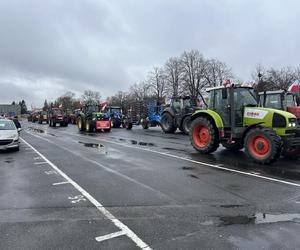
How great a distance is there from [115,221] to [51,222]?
1003mm

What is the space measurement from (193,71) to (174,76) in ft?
14.1

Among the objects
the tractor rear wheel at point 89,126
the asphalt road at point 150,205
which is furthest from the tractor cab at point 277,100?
the tractor rear wheel at point 89,126

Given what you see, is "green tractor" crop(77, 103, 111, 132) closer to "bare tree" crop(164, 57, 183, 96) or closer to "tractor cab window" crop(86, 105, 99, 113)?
"tractor cab window" crop(86, 105, 99, 113)

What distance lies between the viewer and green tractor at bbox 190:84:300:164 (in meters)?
9.95

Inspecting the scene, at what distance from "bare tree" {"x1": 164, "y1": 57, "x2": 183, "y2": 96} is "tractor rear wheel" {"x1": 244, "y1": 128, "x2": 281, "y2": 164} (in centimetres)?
5796

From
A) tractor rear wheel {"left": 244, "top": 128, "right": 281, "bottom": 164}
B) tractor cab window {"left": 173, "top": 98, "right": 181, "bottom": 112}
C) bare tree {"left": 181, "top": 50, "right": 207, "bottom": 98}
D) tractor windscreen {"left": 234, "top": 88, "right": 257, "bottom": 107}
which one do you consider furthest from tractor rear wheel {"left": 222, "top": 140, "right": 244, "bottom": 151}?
bare tree {"left": 181, "top": 50, "right": 207, "bottom": 98}

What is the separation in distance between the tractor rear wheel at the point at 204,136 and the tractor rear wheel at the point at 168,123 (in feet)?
35.4

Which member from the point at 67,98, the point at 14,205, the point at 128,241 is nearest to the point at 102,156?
the point at 14,205

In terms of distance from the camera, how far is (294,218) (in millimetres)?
5191

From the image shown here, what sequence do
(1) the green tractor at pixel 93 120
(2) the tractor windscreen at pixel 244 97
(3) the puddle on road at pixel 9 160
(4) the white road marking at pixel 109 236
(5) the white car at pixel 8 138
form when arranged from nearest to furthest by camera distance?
1. (4) the white road marking at pixel 109 236
2. (3) the puddle on road at pixel 9 160
3. (2) the tractor windscreen at pixel 244 97
4. (5) the white car at pixel 8 138
5. (1) the green tractor at pixel 93 120

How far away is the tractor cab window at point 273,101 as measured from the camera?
47.3 feet

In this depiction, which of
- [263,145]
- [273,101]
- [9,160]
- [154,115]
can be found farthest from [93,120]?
[263,145]

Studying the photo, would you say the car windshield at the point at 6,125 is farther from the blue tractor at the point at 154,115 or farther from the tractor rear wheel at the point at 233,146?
the blue tractor at the point at 154,115

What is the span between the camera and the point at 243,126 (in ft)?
36.7
